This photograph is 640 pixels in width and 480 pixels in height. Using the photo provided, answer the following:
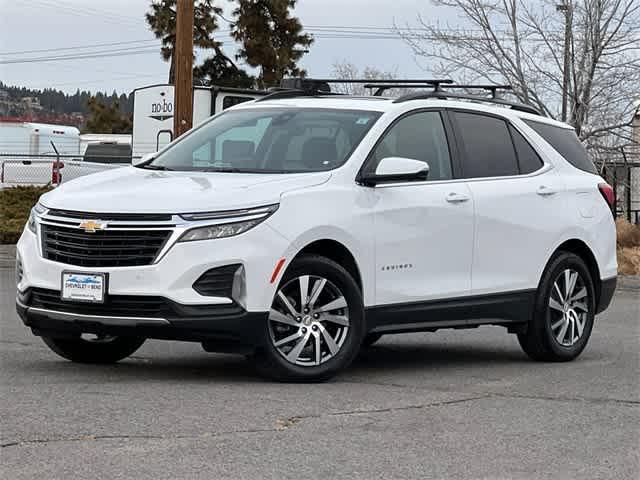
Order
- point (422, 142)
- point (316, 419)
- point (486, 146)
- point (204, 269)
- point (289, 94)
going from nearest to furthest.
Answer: point (316, 419) < point (204, 269) < point (422, 142) < point (486, 146) < point (289, 94)

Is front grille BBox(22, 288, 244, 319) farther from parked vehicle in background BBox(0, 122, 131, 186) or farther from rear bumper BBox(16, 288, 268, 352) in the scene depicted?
parked vehicle in background BBox(0, 122, 131, 186)

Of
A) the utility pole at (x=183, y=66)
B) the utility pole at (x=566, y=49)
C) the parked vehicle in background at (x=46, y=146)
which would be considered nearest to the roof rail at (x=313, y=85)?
the utility pole at (x=183, y=66)

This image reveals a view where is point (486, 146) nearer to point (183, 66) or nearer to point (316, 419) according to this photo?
point (316, 419)

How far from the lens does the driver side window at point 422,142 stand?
9.27 meters

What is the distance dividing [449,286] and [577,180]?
187 centimetres

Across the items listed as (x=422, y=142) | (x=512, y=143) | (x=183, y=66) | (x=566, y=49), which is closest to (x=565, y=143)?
(x=512, y=143)

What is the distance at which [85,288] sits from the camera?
805 centimetres

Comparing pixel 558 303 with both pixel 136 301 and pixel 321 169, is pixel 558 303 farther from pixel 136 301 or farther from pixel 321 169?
pixel 136 301

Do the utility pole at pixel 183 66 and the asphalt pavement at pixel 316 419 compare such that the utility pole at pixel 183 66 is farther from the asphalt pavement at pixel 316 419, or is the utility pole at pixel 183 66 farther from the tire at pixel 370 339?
the asphalt pavement at pixel 316 419

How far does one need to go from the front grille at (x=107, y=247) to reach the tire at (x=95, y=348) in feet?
3.11

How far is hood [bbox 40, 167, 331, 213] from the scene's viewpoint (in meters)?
8.04

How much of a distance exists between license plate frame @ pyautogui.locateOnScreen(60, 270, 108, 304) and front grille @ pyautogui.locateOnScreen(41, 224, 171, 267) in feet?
0.22

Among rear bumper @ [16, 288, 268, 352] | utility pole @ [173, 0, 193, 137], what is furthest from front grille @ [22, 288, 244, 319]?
utility pole @ [173, 0, 193, 137]

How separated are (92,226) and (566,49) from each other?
16.2 meters
